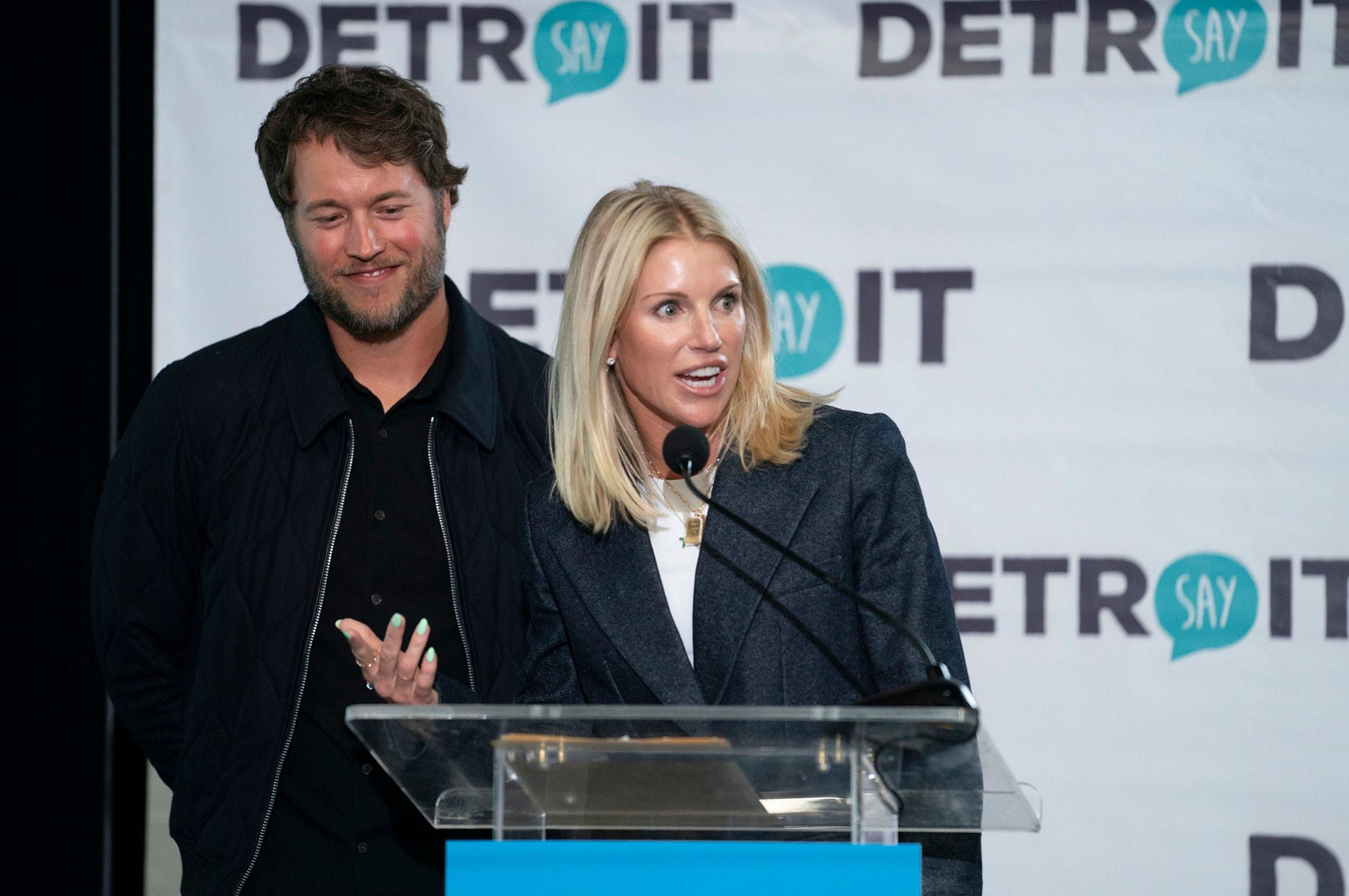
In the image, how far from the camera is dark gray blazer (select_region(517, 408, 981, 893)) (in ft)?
→ 7.36

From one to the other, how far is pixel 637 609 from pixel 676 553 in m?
0.14

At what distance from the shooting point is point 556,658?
2.44m

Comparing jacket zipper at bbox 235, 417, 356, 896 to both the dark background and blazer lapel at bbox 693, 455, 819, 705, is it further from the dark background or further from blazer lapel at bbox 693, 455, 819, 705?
the dark background

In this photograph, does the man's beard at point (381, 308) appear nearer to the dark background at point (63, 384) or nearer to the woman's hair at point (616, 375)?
the woman's hair at point (616, 375)

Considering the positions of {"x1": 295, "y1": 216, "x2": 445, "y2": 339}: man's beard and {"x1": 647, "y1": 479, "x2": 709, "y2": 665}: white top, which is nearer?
{"x1": 647, "y1": 479, "x2": 709, "y2": 665}: white top

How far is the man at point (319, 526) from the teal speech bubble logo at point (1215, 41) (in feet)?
6.04

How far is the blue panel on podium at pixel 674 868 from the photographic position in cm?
157

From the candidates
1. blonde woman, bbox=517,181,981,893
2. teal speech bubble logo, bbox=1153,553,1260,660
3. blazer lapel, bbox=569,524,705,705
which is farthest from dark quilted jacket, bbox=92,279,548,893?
teal speech bubble logo, bbox=1153,553,1260,660

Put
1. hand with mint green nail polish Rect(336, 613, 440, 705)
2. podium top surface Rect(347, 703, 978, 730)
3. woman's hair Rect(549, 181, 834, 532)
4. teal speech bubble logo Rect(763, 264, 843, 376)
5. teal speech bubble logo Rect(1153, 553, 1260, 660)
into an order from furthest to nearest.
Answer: teal speech bubble logo Rect(763, 264, 843, 376) < teal speech bubble logo Rect(1153, 553, 1260, 660) < woman's hair Rect(549, 181, 834, 532) < hand with mint green nail polish Rect(336, 613, 440, 705) < podium top surface Rect(347, 703, 978, 730)

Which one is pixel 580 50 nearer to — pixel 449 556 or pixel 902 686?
pixel 449 556

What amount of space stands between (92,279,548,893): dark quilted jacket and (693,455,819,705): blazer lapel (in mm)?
531

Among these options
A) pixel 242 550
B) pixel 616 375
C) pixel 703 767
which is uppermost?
pixel 616 375

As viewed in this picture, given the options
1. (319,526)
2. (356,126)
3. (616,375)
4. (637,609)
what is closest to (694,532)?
(637,609)

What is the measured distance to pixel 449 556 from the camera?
2.68 meters
